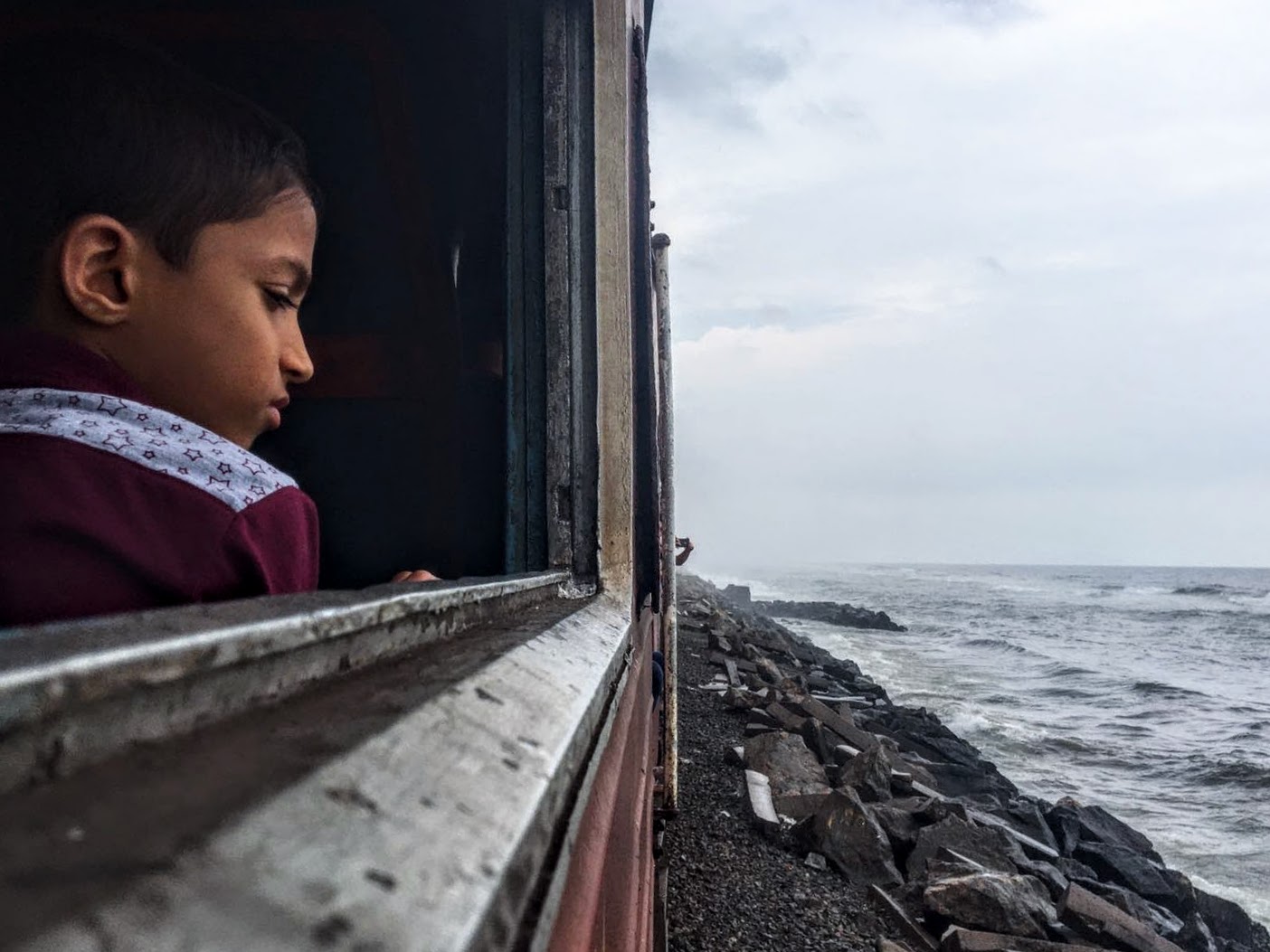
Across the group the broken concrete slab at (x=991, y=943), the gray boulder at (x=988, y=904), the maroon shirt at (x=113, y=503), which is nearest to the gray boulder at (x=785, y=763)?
the gray boulder at (x=988, y=904)

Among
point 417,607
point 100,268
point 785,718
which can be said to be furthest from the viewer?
point 785,718

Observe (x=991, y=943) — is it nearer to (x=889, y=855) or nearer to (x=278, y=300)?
(x=889, y=855)

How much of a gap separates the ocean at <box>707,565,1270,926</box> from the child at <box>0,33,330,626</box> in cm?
907

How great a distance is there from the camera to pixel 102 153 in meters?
1.12

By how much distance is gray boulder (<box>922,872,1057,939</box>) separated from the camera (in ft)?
15.0

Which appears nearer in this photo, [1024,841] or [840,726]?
[1024,841]

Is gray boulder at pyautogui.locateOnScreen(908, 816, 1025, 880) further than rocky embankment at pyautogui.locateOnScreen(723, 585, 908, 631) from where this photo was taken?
No

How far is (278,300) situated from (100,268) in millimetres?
245

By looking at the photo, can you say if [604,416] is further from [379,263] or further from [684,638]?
[684,638]

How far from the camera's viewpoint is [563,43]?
1.88 m

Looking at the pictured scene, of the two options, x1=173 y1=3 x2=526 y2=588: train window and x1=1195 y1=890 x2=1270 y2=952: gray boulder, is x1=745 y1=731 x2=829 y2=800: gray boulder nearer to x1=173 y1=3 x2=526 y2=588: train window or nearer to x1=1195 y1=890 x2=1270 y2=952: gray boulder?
x1=1195 y1=890 x2=1270 y2=952: gray boulder

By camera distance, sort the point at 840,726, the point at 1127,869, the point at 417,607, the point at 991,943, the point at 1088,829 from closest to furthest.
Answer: the point at 417,607
the point at 991,943
the point at 1127,869
the point at 1088,829
the point at 840,726

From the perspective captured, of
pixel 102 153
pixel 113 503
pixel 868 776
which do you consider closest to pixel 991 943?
pixel 868 776

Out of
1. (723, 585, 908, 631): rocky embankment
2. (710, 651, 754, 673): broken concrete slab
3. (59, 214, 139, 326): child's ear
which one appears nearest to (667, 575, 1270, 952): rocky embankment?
(710, 651, 754, 673): broken concrete slab
